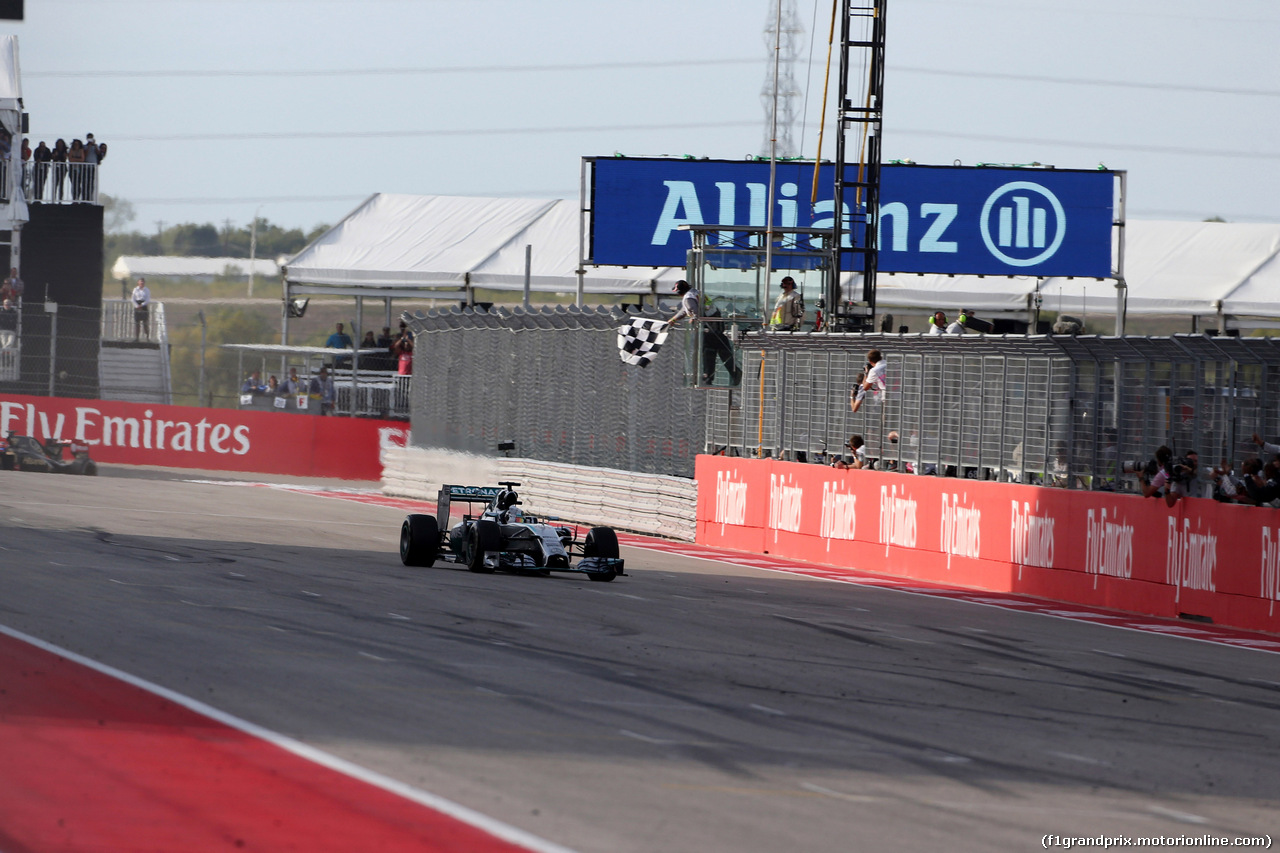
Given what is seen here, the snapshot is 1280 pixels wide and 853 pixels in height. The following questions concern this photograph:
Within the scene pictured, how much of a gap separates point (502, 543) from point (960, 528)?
588 centimetres

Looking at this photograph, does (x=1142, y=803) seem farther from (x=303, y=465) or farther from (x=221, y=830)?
(x=303, y=465)

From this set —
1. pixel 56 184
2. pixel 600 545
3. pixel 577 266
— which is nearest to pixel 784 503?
pixel 600 545

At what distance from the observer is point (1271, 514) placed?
1595 centimetres

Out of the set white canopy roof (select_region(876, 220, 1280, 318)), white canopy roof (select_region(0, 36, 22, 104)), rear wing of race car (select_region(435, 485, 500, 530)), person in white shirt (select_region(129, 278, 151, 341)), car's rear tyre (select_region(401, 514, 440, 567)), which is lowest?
car's rear tyre (select_region(401, 514, 440, 567))

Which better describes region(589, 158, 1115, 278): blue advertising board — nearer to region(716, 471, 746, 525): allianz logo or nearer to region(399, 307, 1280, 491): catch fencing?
region(399, 307, 1280, 491): catch fencing

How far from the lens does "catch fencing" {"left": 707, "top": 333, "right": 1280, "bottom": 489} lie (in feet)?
54.7

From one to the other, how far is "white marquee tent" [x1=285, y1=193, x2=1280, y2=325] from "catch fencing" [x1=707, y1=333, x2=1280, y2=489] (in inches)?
686

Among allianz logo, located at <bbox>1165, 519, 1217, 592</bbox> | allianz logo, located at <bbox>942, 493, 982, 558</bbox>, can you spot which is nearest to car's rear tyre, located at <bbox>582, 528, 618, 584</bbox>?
allianz logo, located at <bbox>942, 493, 982, 558</bbox>

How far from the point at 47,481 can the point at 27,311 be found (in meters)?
7.81

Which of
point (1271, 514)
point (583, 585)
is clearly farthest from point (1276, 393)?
point (583, 585)

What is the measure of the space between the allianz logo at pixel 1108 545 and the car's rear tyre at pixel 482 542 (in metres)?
6.43

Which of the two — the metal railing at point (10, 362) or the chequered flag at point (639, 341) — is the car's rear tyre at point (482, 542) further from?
the metal railing at point (10, 362)

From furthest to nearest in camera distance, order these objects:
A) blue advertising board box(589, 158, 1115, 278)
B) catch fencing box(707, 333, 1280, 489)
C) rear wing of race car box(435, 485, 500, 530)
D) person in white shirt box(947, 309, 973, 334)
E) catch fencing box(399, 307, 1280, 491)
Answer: blue advertising board box(589, 158, 1115, 278), person in white shirt box(947, 309, 973, 334), rear wing of race car box(435, 485, 500, 530), catch fencing box(399, 307, 1280, 491), catch fencing box(707, 333, 1280, 489)

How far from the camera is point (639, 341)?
26188 mm
